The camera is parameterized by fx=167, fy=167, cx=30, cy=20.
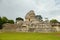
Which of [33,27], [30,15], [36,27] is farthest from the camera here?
[30,15]

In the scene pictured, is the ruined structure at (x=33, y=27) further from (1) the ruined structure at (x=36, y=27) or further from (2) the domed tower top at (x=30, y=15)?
(2) the domed tower top at (x=30, y=15)

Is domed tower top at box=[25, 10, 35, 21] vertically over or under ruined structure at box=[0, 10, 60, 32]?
over

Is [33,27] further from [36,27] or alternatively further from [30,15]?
[30,15]

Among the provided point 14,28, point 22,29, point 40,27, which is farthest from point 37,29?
point 14,28

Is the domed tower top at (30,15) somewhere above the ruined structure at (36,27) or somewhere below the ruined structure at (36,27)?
above

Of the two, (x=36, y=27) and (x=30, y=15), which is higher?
(x=30, y=15)

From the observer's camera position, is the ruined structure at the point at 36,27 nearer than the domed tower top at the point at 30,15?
Yes

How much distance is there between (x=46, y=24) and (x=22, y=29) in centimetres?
831

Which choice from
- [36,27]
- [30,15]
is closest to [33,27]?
[36,27]

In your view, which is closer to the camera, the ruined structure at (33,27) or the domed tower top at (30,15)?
the ruined structure at (33,27)

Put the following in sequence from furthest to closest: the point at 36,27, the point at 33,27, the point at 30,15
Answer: the point at 30,15, the point at 33,27, the point at 36,27

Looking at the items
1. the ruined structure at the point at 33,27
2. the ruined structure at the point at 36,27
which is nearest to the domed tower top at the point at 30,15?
the ruined structure at the point at 33,27

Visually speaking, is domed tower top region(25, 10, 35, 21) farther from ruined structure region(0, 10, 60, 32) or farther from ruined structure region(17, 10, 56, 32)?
ruined structure region(17, 10, 56, 32)

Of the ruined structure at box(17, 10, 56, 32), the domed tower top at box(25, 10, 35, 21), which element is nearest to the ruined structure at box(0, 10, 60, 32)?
the ruined structure at box(17, 10, 56, 32)
